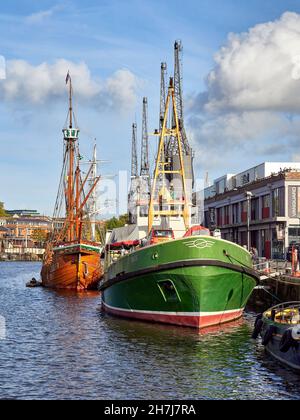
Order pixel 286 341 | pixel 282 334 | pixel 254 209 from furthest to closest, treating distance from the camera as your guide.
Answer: pixel 254 209, pixel 282 334, pixel 286 341

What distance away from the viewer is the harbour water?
21.2 meters

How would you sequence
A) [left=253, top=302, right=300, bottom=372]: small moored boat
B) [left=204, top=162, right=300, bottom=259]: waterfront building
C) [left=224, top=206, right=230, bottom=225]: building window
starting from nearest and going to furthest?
[left=253, top=302, right=300, bottom=372]: small moored boat, [left=204, top=162, right=300, bottom=259]: waterfront building, [left=224, top=206, right=230, bottom=225]: building window

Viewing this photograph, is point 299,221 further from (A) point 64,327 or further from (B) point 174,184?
(A) point 64,327

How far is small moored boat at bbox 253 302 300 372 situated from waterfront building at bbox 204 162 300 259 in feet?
88.8

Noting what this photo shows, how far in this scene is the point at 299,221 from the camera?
2660 inches

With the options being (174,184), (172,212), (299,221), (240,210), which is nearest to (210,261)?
(172,212)

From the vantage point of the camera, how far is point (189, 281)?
31562 mm

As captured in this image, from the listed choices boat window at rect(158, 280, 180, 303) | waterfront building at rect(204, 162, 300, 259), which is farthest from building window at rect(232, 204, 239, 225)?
boat window at rect(158, 280, 180, 303)

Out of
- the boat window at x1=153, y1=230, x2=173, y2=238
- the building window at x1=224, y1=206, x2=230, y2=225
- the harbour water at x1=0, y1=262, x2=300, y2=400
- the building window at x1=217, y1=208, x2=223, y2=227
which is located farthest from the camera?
the building window at x1=217, y1=208, x2=223, y2=227

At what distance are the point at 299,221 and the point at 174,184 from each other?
62.1 ft

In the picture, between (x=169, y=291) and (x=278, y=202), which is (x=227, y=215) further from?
(x=169, y=291)

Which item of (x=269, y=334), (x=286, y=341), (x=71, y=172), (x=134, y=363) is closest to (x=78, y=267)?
(x=71, y=172)

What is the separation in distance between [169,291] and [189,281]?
1504 mm

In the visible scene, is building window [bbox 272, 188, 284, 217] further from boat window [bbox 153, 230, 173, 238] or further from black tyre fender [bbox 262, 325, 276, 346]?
black tyre fender [bbox 262, 325, 276, 346]
